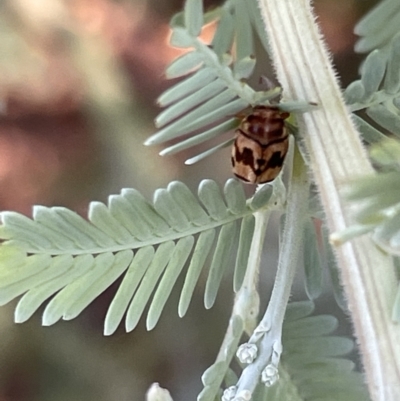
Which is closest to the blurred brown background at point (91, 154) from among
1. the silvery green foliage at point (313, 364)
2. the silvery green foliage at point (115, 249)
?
the silvery green foliage at point (313, 364)

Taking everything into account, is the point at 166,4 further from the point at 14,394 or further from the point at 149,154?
the point at 14,394

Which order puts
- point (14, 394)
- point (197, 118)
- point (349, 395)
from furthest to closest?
1. point (14, 394)
2. point (349, 395)
3. point (197, 118)

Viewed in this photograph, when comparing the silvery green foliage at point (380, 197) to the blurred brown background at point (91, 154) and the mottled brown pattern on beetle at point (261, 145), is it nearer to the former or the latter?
the mottled brown pattern on beetle at point (261, 145)

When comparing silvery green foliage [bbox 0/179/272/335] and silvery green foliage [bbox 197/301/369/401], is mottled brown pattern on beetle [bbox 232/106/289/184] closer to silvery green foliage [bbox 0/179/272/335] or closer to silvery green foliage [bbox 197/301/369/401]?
silvery green foliage [bbox 0/179/272/335]

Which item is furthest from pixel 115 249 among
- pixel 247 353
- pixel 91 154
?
pixel 91 154

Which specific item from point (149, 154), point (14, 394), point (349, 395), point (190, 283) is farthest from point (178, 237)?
point (14, 394)

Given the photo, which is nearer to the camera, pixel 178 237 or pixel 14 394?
pixel 178 237

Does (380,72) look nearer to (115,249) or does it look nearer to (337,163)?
(337,163)
